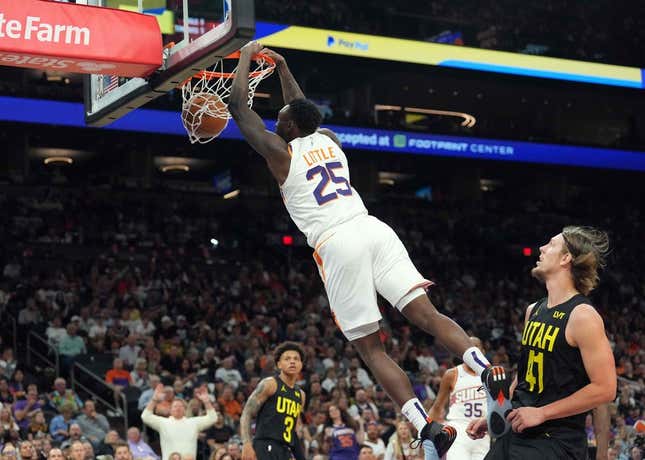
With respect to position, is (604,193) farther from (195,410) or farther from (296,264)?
(195,410)

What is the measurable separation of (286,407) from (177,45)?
359cm

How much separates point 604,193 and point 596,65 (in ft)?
30.5

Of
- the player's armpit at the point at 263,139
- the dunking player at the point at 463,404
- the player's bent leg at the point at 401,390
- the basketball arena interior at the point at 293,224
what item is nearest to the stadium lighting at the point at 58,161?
the basketball arena interior at the point at 293,224

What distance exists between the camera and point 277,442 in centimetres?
935

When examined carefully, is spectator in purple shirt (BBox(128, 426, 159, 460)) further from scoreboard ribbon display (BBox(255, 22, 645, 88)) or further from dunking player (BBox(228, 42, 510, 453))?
scoreboard ribbon display (BBox(255, 22, 645, 88))

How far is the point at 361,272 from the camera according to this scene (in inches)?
245

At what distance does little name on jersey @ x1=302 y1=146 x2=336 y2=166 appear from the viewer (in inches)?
253

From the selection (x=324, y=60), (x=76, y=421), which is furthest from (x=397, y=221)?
(x=76, y=421)

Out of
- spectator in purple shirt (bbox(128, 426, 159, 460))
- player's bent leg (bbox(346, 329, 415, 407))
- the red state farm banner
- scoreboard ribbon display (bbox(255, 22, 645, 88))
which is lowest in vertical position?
spectator in purple shirt (bbox(128, 426, 159, 460))

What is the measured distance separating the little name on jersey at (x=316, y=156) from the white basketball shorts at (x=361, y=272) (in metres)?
0.45

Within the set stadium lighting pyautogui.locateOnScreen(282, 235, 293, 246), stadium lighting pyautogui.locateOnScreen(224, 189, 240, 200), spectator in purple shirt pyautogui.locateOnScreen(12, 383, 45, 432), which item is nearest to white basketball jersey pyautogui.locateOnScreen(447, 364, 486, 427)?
spectator in purple shirt pyautogui.locateOnScreen(12, 383, 45, 432)

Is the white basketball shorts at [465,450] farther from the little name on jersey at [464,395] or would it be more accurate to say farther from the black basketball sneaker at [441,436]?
the black basketball sneaker at [441,436]

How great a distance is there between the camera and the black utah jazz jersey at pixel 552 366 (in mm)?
4855

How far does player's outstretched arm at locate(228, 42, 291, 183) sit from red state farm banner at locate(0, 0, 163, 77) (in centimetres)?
167
